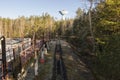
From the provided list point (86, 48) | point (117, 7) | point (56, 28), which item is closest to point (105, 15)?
point (117, 7)

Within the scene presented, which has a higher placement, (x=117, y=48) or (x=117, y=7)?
(x=117, y=7)

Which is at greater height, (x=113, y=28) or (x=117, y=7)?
(x=117, y=7)

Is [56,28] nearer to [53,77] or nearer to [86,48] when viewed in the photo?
[86,48]

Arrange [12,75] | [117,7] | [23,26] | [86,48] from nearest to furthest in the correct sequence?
[12,75] < [117,7] < [86,48] < [23,26]

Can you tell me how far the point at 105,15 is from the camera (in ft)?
124

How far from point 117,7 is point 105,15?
2708 mm

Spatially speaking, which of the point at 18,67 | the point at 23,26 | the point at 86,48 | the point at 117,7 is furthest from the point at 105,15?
the point at 23,26

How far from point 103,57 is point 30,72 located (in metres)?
7.08

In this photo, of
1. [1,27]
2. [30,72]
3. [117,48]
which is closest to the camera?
[117,48]

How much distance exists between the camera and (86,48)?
172 feet

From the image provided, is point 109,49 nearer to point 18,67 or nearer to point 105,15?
point 18,67

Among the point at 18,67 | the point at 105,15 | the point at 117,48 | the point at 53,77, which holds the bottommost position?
the point at 53,77

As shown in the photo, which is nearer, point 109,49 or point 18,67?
point 18,67

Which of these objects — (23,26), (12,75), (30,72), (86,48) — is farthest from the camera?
(23,26)
